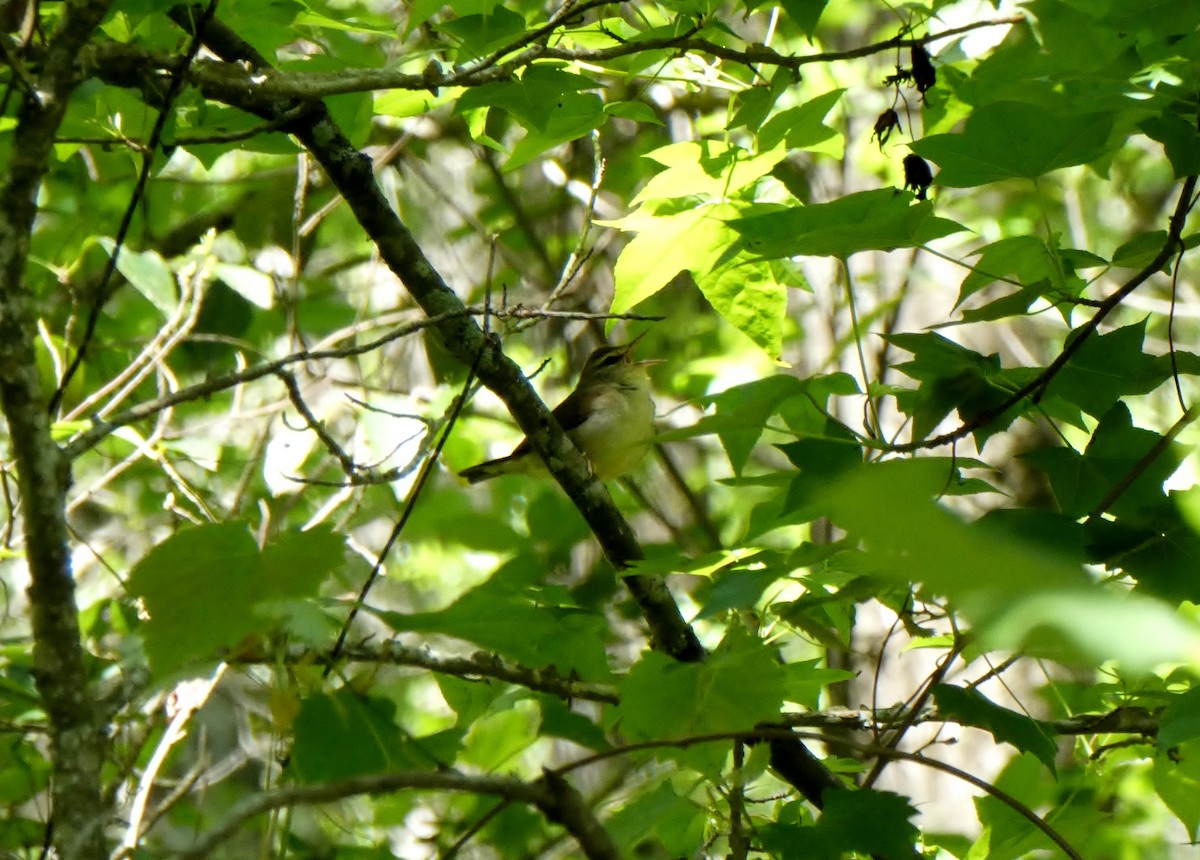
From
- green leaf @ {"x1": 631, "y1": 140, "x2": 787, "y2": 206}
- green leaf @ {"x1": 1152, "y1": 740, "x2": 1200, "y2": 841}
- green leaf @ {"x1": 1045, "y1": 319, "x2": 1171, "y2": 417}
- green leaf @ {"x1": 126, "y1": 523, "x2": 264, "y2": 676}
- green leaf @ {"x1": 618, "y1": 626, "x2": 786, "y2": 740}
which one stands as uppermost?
green leaf @ {"x1": 631, "y1": 140, "x2": 787, "y2": 206}

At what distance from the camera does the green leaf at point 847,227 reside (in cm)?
173

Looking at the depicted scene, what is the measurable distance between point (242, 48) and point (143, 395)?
348 cm

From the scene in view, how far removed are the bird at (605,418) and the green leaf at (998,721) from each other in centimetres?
248

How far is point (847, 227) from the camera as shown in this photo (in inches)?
67.8

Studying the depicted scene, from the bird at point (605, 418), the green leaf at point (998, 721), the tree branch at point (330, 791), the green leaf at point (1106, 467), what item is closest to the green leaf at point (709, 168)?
the green leaf at point (1106, 467)

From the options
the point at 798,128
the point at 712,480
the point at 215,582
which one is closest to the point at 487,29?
the point at 798,128

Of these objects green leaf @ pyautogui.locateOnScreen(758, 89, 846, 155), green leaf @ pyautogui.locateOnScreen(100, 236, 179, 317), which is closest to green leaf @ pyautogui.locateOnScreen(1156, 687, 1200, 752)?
green leaf @ pyautogui.locateOnScreen(758, 89, 846, 155)

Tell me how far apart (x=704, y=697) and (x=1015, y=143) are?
96 centimetres

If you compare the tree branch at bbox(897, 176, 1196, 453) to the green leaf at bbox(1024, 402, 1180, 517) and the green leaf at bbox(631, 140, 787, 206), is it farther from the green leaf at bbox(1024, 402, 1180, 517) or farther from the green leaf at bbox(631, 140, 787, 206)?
the green leaf at bbox(631, 140, 787, 206)

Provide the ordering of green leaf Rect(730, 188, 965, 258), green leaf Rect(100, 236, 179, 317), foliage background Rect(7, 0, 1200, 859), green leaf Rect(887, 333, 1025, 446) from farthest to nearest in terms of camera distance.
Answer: green leaf Rect(100, 236, 179, 317), green leaf Rect(887, 333, 1025, 446), green leaf Rect(730, 188, 965, 258), foliage background Rect(7, 0, 1200, 859)

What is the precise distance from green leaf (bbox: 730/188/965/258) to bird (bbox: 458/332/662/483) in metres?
2.53

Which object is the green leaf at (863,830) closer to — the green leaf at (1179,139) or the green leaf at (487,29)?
the green leaf at (1179,139)

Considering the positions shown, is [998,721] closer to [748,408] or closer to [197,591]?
[748,408]

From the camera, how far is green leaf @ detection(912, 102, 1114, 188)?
1777mm
